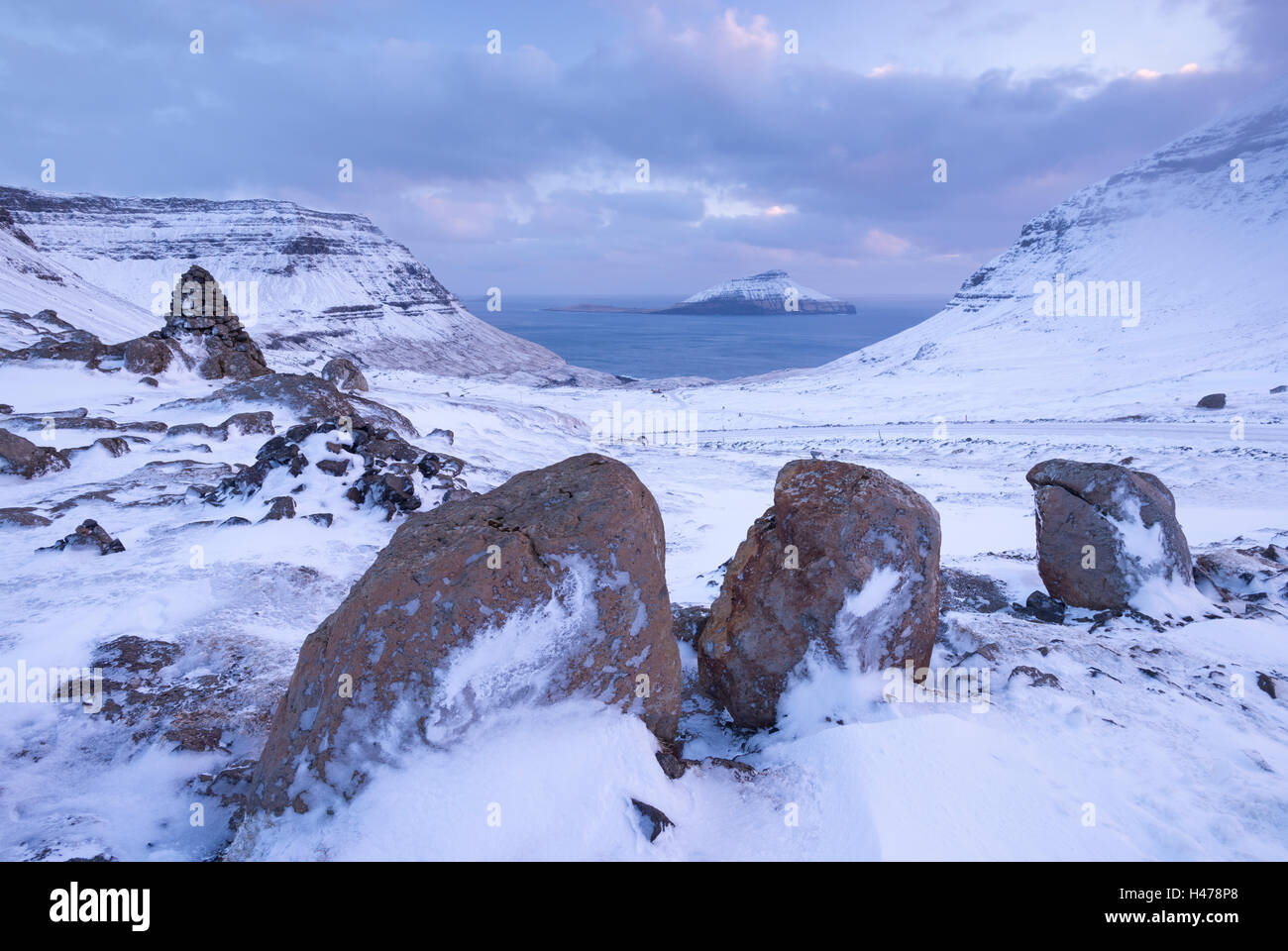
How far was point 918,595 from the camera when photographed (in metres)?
6.49

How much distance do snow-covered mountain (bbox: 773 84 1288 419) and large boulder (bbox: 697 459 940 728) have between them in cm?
3585

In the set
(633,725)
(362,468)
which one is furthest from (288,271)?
(633,725)

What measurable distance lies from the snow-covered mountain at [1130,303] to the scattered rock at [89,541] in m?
41.0

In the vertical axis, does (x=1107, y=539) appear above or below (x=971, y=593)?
above

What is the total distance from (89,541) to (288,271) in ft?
414

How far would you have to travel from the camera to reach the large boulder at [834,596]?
6293 mm

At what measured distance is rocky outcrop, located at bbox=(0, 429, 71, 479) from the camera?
11.8 metres

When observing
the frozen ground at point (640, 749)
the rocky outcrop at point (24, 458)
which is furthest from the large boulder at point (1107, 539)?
the rocky outcrop at point (24, 458)

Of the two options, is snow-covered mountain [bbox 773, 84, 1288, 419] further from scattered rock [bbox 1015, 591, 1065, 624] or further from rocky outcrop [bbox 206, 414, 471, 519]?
rocky outcrop [bbox 206, 414, 471, 519]

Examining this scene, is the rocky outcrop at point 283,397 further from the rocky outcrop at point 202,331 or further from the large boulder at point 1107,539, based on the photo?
the large boulder at point 1107,539

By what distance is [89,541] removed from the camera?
9.00 meters

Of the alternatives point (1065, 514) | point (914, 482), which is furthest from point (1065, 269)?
point (1065, 514)

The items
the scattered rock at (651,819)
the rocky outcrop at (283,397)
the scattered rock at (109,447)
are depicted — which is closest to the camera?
the scattered rock at (651,819)

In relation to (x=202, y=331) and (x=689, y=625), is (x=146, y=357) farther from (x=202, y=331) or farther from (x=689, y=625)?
(x=689, y=625)
